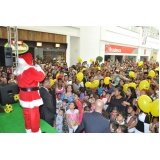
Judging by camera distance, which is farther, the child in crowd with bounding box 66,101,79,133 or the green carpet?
the child in crowd with bounding box 66,101,79,133

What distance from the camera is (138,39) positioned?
18844 millimetres

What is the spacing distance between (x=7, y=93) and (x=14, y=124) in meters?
1.05

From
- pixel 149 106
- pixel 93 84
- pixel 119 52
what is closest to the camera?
pixel 149 106

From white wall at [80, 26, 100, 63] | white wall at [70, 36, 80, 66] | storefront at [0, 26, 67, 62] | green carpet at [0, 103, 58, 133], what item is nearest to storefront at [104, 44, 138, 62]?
white wall at [80, 26, 100, 63]

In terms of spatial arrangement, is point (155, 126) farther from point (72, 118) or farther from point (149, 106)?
point (72, 118)

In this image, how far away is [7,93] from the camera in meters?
4.31

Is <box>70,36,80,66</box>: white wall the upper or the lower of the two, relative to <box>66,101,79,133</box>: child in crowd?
upper

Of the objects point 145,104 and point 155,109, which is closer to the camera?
point 155,109

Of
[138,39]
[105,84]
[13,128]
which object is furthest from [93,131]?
[138,39]

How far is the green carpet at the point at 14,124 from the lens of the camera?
3.36 metres

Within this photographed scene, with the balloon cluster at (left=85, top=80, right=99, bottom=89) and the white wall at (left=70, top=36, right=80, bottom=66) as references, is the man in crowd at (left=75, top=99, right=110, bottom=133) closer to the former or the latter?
the balloon cluster at (left=85, top=80, right=99, bottom=89)

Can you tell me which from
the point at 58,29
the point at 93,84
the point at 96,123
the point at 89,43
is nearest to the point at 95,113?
the point at 96,123

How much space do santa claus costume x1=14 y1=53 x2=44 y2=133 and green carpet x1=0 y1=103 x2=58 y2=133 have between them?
27cm

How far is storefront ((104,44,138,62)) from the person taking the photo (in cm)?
1400
